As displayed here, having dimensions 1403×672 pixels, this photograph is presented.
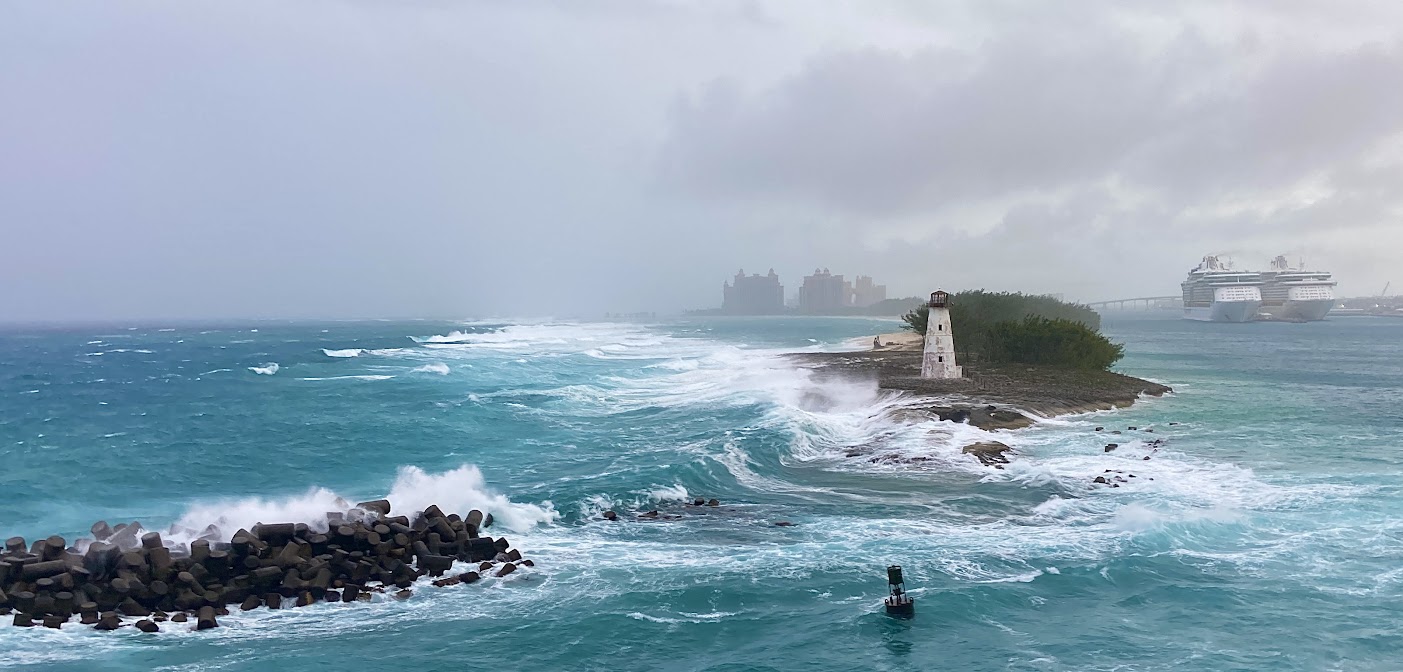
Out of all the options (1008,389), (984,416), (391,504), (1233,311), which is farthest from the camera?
(1233,311)

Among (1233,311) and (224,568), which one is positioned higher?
(1233,311)

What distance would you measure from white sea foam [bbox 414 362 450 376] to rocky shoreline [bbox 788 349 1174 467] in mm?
29126

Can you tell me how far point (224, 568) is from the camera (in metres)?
19.4

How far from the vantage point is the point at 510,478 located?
104 ft

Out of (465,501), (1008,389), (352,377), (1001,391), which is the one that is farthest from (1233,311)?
(465,501)

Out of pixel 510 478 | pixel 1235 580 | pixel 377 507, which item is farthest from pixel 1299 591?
pixel 510 478

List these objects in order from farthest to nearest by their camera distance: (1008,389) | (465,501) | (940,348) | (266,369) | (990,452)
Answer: (266,369), (940,348), (1008,389), (990,452), (465,501)

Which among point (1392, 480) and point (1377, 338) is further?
point (1377, 338)

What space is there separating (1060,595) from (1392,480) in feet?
55.7

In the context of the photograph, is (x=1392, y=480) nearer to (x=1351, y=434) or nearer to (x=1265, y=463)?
(x=1265, y=463)

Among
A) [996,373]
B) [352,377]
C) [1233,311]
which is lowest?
[352,377]

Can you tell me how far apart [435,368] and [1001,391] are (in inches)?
1852

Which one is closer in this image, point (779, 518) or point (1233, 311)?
point (779, 518)

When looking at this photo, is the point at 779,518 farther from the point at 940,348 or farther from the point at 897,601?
the point at 940,348
